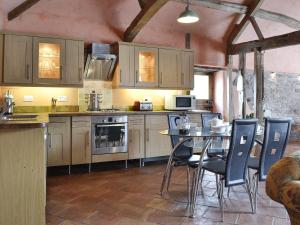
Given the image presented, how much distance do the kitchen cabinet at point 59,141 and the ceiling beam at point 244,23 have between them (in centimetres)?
440

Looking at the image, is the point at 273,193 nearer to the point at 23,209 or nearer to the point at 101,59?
the point at 23,209

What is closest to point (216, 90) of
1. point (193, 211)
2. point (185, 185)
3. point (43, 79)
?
point (185, 185)

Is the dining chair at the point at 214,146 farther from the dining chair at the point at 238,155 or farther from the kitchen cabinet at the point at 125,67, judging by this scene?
the kitchen cabinet at the point at 125,67

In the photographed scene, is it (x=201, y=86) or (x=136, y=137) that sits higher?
(x=201, y=86)

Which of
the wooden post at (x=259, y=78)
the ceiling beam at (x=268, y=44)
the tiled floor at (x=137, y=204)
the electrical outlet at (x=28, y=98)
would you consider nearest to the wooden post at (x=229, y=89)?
the ceiling beam at (x=268, y=44)

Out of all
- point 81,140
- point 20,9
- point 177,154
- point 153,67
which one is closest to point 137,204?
point 177,154

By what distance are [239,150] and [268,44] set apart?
405 centimetres

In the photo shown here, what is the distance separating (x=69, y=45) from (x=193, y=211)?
3.39 meters

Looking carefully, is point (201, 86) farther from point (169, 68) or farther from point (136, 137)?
point (136, 137)

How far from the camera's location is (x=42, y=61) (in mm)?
4789

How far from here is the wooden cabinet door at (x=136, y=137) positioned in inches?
200

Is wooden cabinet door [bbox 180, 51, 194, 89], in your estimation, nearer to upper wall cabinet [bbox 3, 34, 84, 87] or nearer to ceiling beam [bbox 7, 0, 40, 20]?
upper wall cabinet [bbox 3, 34, 84, 87]

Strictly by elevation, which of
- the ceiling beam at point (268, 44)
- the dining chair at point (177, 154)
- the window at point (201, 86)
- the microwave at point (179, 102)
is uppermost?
the ceiling beam at point (268, 44)

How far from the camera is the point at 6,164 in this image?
229 centimetres
